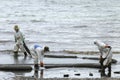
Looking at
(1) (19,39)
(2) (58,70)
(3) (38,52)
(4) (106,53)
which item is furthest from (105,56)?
(1) (19,39)

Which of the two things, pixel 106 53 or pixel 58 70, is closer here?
pixel 106 53

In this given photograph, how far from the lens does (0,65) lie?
1017 inches

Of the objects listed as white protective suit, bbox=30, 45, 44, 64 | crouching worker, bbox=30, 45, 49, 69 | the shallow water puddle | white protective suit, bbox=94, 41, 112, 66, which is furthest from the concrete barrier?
white protective suit, bbox=94, 41, 112, 66

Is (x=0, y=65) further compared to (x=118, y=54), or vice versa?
(x=118, y=54)

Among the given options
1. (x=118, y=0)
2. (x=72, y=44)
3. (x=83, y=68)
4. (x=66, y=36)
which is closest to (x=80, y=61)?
(x=83, y=68)

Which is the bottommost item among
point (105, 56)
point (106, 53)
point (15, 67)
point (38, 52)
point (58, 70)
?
point (58, 70)

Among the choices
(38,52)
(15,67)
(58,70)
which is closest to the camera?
(38,52)

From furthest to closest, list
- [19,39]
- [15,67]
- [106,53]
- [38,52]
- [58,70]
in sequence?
[19,39], [58,70], [15,67], [106,53], [38,52]

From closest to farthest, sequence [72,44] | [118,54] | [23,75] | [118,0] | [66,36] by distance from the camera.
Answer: [23,75] < [118,54] < [72,44] < [66,36] < [118,0]

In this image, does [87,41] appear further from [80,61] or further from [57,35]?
[80,61]

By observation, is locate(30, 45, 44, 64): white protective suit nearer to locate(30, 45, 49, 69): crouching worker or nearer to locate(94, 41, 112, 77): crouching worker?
locate(30, 45, 49, 69): crouching worker

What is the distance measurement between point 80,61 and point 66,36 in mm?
18316

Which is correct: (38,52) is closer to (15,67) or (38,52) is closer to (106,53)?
(15,67)

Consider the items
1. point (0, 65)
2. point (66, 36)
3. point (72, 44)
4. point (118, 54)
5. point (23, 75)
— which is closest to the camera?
point (23, 75)
